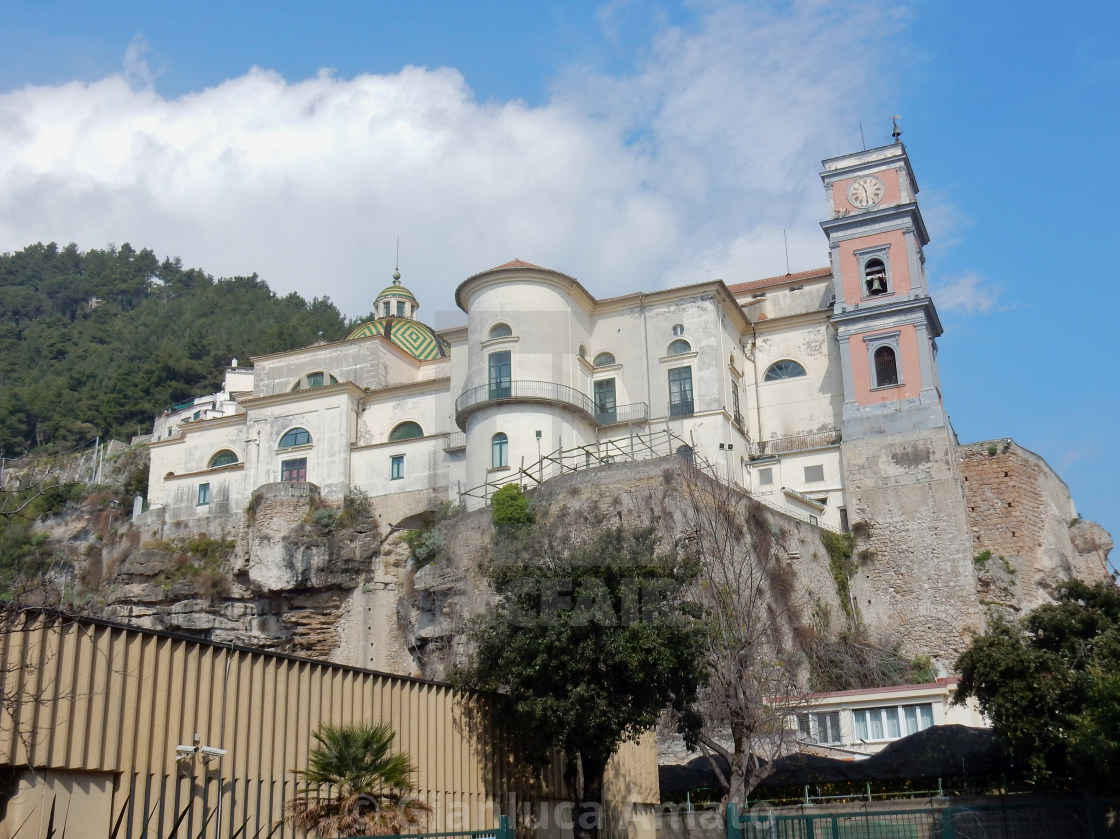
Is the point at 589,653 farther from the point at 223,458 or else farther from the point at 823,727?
the point at 223,458

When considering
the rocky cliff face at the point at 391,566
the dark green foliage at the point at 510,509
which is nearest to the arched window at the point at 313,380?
the rocky cliff face at the point at 391,566

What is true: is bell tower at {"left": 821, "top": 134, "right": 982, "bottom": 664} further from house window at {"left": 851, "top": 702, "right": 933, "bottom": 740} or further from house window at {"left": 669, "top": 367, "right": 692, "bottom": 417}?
house window at {"left": 851, "top": 702, "right": 933, "bottom": 740}

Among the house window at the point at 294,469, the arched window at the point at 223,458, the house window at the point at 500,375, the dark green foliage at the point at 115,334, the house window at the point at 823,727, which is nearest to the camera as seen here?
the house window at the point at 823,727

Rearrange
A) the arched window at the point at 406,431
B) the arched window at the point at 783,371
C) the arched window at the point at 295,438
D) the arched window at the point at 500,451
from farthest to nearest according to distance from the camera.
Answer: the arched window at the point at 295,438, the arched window at the point at 406,431, the arched window at the point at 783,371, the arched window at the point at 500,451

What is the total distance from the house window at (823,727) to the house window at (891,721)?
45 centimetres

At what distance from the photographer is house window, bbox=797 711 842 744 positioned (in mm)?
29516

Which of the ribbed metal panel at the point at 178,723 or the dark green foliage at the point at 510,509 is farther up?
the dark green foliage at the point at 510,509

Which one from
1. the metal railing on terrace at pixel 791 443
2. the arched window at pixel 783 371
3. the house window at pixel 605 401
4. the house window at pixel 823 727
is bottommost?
the house window at pixel 823 727

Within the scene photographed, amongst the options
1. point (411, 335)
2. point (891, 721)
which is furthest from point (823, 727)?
point (411, 335)

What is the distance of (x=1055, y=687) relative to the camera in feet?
77.4

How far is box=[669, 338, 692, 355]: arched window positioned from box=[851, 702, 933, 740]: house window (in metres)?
17.7

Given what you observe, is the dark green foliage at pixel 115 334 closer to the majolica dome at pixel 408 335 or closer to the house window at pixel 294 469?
the majolica dome at pixel 408 335

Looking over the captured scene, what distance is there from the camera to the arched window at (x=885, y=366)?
43.9 m

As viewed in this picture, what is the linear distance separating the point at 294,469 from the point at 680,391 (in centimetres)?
1625
